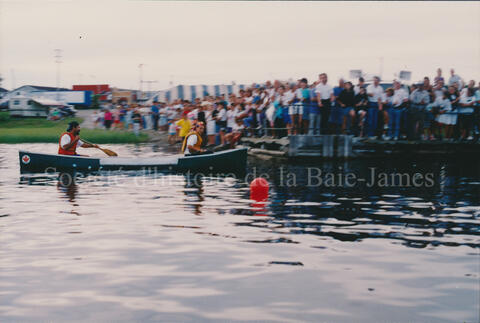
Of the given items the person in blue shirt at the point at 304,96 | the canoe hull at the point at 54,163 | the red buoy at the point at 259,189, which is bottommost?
the red buoy at the point at 259,189

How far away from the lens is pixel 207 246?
28.3ft

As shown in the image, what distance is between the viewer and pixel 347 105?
22.0m

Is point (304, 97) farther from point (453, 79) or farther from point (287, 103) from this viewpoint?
point (453, 79)

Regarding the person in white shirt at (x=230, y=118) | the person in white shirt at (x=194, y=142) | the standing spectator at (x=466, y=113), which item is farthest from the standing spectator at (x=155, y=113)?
the person in white shirt at (x=194, y=142)

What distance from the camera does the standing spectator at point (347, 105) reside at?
21.5 metres

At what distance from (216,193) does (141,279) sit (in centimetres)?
770

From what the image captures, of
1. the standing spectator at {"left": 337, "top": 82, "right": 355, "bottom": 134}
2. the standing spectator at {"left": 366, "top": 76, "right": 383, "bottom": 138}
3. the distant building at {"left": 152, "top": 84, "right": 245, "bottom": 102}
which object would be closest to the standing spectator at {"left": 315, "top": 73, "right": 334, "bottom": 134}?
the standing spectator at {"left": 337, "top": 82, "right": 355, "bottom": 134}

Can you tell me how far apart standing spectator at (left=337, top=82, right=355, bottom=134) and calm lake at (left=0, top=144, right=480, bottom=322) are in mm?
6767

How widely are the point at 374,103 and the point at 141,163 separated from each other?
775 cm

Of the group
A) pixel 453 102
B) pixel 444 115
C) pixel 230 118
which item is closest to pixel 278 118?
pixel 230 118

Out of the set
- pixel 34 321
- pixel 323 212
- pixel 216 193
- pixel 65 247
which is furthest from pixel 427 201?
Answer: pixel 34 321

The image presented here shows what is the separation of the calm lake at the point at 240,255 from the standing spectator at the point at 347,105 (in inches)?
266

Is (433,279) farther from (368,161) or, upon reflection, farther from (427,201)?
(368,161)

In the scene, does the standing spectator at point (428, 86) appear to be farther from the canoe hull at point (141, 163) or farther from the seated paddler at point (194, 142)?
the seated paddler at point (194, 142)
